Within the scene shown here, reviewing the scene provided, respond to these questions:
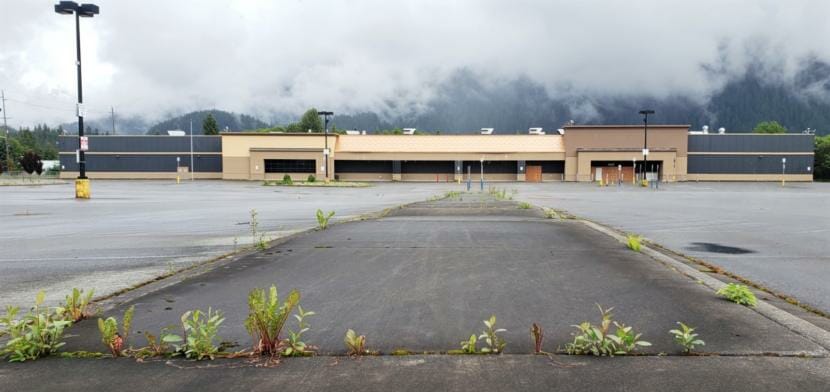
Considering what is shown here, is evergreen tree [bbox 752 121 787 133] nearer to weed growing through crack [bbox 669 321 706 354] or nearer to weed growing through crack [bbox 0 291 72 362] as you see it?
weed growing through crack [bbox 669 321 706 354]

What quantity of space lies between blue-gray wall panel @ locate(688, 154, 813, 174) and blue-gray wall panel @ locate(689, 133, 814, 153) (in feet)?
3.09

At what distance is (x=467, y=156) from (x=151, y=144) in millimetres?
45705

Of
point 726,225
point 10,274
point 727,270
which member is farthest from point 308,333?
point 726,225

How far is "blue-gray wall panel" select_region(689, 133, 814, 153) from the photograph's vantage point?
70.6 metres

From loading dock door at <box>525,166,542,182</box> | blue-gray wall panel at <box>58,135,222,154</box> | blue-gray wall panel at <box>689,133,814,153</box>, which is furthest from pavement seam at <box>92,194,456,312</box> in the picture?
Result: blue-gray wall panel at <box>689,133,814,153</box>

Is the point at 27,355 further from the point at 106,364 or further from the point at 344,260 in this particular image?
the point at 344,260

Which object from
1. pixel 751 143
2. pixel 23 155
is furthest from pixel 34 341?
pixel 23 155

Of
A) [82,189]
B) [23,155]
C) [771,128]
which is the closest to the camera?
[82,189]

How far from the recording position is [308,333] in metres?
4.68

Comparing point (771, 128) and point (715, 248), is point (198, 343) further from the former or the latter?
point (771, 128)

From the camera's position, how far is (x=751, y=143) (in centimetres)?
7056

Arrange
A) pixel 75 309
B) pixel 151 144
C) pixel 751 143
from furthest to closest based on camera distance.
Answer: pixel 151 144 → pixel 751 143 → pixel 75 309

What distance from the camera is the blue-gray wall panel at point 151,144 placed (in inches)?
3022

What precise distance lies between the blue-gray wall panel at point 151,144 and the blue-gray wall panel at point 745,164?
67.1m
